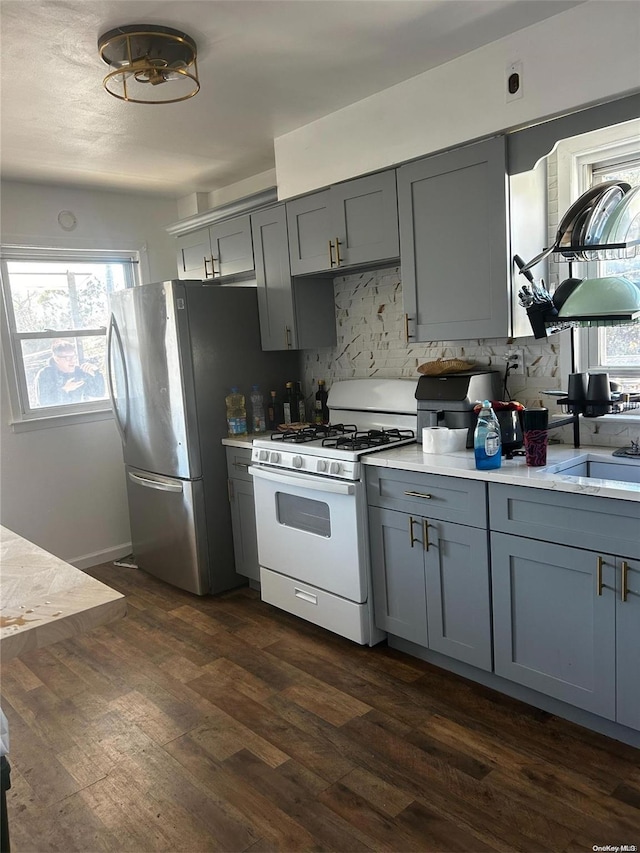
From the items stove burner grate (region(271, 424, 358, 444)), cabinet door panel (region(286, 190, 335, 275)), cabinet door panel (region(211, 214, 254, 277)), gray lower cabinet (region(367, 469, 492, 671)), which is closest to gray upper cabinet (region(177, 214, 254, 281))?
cabinet door panel (region(211, 214, 254, 277))

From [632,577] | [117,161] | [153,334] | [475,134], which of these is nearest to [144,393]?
[153,334]

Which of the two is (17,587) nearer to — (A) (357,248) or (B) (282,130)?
(A) (357,248)

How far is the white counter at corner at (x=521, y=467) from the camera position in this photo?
2021mm

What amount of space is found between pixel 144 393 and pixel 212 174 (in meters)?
1.47

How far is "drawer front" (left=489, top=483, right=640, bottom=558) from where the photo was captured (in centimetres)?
196

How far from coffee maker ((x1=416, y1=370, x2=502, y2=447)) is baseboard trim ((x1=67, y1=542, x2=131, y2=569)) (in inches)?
100

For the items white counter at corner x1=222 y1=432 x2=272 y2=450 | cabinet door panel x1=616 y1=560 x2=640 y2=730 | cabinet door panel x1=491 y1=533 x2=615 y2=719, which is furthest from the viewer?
white counter at corner x1=222 y1=432 x2=272 y2=450

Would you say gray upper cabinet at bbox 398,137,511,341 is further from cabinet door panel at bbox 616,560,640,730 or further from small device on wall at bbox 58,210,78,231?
small device on wall at bbox 58,210,78,231

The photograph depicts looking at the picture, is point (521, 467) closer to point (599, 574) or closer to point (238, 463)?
point (599, 574)

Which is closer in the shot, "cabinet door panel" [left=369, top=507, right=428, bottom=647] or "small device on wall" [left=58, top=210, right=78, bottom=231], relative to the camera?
"cabinet door panel" [left=369, top=507, right=428, bottom=647]

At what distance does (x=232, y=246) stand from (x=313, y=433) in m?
1.39

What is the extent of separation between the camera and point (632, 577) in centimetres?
196

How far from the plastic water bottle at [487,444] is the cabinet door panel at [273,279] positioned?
4.95ft

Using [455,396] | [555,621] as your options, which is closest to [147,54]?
[455,396]
